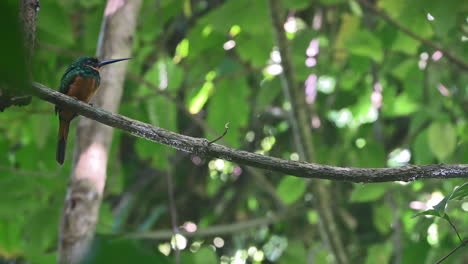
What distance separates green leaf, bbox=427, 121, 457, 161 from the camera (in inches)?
82.6

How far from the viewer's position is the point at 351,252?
115 inches

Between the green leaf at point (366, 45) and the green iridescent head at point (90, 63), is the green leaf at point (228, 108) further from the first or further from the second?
the green iridescent head at point (90, 63)

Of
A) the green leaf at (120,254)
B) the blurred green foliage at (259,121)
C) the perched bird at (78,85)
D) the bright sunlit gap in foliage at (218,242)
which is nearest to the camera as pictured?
the green leaf at (120,254)

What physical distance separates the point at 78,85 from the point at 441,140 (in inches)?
52.4

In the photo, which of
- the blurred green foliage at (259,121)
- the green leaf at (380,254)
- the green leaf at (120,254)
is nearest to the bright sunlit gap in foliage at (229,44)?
the blurred green foliage at (259,121)

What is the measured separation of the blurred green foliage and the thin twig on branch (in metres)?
0.64

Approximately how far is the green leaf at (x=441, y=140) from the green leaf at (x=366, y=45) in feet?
1.10

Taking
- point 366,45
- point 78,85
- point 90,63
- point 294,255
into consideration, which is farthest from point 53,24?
point 294,255

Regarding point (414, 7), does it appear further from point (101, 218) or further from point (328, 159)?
point (101, 218)

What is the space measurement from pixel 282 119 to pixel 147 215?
94 cm

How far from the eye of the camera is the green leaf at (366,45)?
2.09 meters

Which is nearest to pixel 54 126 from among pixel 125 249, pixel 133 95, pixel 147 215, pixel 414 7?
pixel 133 95

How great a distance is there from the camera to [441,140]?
2.12 meters

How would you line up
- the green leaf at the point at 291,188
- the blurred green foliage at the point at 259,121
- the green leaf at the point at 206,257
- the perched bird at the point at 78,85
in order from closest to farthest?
the perched bird at the point at 78,85, the green leaf at the point at 206,257, the blurred green foliage at the point at 259,121, the green leaf at the point at 291,188
